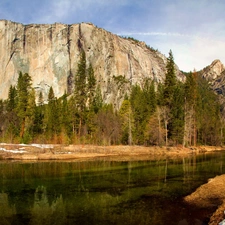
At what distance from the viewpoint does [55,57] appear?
141000mm

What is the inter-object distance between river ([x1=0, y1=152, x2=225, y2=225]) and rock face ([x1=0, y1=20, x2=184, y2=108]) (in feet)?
354

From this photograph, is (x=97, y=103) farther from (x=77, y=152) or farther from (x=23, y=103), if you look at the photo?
(x=77, y=152)

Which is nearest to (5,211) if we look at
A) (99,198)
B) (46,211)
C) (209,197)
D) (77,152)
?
(46,211)

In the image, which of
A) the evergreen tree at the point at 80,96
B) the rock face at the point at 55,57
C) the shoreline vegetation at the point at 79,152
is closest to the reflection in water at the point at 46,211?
the shoreline vegetation at the point at 79,152

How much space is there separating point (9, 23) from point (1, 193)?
13959 centimetres

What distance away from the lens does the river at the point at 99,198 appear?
13.1 metres

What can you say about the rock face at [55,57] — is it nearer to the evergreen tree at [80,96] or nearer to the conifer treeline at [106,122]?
the evergreen tree at [80,96]

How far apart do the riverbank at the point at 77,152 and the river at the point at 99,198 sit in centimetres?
1606

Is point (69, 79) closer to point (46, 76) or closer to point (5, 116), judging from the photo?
point (46, 76)

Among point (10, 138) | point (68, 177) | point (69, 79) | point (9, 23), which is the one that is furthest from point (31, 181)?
point (9, 23)

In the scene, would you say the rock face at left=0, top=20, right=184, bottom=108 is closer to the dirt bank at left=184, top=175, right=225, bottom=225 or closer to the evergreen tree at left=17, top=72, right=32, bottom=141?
the evergreen tree at left=17, top=72, right=32, bottom=141

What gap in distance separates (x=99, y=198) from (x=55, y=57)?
132 meters

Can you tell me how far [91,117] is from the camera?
214 feet

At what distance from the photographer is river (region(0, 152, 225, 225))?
13.1 m
